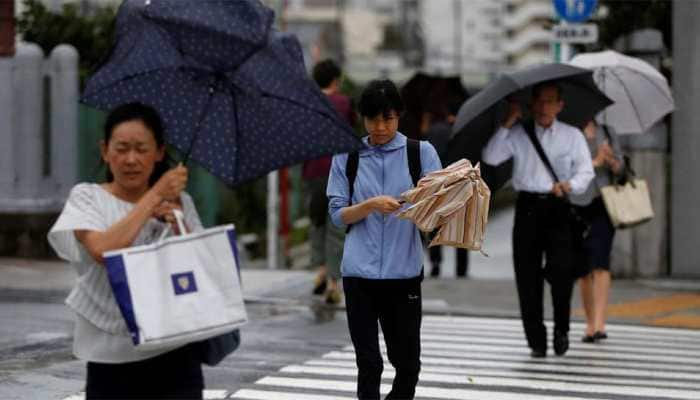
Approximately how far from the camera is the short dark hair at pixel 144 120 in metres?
5.02

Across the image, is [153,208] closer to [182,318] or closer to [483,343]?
[182,318]

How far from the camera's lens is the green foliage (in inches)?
857

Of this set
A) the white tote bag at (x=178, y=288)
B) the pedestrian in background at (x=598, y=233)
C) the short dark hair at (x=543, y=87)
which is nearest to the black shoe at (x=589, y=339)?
the pedestrian in background at (x=598, y=233)

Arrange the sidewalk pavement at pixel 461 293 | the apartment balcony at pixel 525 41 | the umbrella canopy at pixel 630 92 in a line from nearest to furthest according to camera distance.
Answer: the umbrella canopy at pixel 630 92, the sidewalk pavement at pixel 461 293, the apartment balcony at pixel 525 41

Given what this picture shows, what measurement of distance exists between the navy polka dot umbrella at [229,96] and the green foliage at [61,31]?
53.1 feet

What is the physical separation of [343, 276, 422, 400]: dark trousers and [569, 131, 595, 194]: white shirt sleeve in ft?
10.6

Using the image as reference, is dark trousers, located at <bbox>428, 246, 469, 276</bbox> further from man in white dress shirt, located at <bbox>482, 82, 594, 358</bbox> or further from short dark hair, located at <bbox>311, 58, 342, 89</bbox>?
man in white dress shirt, located at <bbox>482, 82, 594, 358</bbox>

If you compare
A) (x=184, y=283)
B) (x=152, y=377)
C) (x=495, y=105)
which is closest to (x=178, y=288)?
(x=184, y=283)

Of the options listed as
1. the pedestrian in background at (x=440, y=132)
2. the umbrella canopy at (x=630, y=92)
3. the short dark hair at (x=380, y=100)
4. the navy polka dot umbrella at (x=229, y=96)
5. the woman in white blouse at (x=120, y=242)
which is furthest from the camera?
the pedestrian in background at (x=440, y=132)

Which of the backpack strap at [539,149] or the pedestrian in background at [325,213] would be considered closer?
the backpack strap at [539,149]

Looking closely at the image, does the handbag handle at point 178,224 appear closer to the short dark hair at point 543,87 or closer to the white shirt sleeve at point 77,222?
the white shirt sleeve at point 77,222

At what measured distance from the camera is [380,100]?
6961mm

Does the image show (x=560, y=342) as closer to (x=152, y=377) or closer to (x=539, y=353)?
(x=539, y=353)

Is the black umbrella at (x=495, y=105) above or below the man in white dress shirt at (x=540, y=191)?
above
